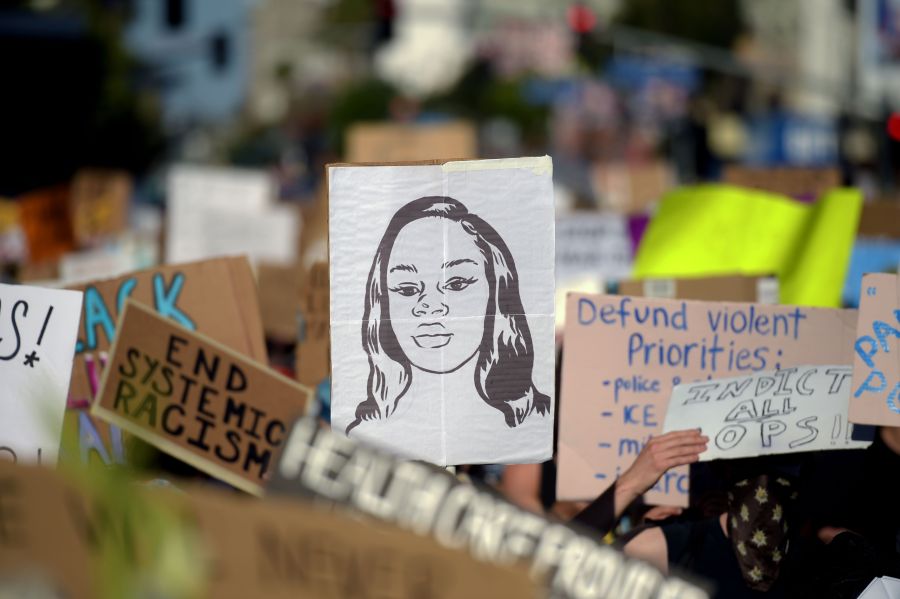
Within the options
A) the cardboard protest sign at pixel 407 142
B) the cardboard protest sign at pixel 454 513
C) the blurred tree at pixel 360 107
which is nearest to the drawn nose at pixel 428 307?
the cardboard protest sign at pixel 454 513

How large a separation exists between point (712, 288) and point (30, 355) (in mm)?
2500

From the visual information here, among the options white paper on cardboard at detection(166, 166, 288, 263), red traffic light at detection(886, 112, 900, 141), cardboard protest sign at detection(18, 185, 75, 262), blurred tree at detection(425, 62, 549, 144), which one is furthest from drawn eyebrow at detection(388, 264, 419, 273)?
blurred tree at detection(425, 62, 549, 144)

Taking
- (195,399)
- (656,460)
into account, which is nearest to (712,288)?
(656,460)

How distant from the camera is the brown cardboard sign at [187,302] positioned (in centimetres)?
421

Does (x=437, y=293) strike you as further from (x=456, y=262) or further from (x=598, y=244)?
(x=598, y=244)

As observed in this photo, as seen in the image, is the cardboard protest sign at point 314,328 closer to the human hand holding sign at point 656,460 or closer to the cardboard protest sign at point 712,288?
the cardboard protest sign at point 712,288

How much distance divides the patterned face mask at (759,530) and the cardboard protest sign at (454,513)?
94 cm

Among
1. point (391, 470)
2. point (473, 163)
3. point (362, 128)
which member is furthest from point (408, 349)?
point (362, 128)

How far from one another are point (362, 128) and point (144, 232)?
4.58 metres

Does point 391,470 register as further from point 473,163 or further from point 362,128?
point 362,128

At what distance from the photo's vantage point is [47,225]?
1023 cm

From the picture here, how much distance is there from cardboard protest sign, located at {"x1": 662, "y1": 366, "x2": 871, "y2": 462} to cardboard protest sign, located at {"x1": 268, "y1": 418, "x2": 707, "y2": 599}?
110 cm

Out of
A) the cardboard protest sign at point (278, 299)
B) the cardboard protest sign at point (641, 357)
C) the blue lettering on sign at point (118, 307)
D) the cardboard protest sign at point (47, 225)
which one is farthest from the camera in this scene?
the cardboard protest sign at point (47, 225)

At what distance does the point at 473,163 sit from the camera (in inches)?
129
